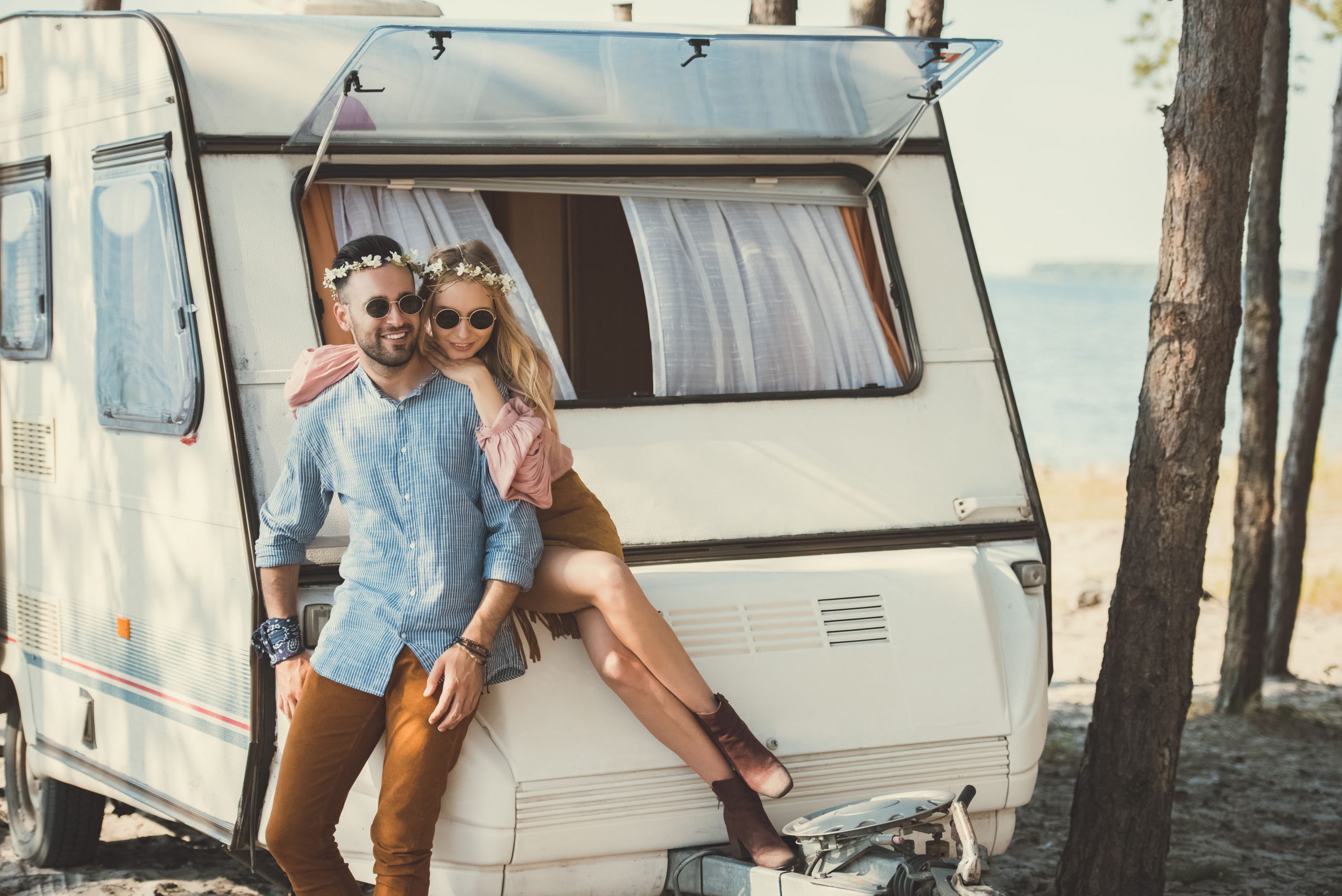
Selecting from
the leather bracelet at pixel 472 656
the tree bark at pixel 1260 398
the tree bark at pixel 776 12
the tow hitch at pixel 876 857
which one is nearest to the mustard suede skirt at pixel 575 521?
the leather bracelet at pixel 472 656

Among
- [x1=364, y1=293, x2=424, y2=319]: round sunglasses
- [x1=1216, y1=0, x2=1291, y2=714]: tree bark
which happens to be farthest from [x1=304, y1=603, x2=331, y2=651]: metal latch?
Answer: [x1=1216, y1=0, x2=1291, y2=714]: tree bark

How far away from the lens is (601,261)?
463cm

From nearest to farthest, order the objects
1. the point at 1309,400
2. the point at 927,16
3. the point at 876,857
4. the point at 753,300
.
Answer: the point at 876,857 < the point at 753,300 < the point at 927,16 < the point at 1309,400

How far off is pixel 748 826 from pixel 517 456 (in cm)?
104

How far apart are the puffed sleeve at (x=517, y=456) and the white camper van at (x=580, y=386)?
0.41m

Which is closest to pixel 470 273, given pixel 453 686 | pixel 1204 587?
pixel 453 686

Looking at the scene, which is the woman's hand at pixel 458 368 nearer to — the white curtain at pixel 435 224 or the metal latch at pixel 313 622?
the white curtain at pixel 435 224

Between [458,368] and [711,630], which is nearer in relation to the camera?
[458,368]

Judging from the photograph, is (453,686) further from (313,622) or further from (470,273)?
(470,273)

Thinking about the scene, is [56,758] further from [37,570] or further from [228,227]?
[228,227]

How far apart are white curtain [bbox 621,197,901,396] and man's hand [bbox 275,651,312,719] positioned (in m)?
1.34

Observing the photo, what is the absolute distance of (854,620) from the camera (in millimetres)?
3656

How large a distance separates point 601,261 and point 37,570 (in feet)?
6.99

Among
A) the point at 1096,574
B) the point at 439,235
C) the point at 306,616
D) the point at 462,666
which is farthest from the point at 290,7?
the point at 1096,574
